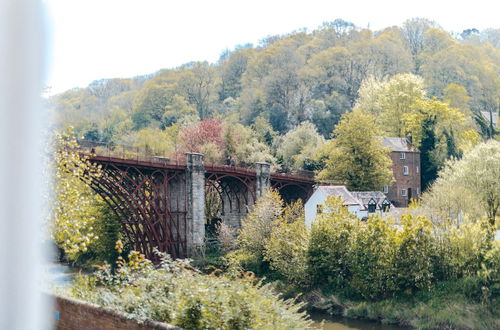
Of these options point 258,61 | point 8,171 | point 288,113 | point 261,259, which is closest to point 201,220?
point 261,259

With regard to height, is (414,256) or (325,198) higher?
(325,198)

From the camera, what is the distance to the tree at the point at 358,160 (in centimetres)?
4747

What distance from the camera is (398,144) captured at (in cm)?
5506

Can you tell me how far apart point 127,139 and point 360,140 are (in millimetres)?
33712

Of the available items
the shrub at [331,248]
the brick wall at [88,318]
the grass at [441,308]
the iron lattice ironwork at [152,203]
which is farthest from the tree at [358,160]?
the brick wall at [88,318]

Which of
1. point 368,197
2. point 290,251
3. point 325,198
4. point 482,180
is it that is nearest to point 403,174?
point 368,197

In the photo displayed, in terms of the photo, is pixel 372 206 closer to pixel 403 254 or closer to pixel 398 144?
pixel 398 144

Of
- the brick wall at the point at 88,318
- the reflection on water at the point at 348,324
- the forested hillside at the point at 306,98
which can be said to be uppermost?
the forested hillside at the point at 306,98

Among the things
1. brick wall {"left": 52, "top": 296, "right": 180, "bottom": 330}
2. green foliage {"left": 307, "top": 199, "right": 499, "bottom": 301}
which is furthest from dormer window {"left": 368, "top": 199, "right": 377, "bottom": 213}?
brick wall {"left": 52, "top": 296, "right": 180, "bottom": 330}

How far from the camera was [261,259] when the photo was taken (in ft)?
117

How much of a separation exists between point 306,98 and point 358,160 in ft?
119

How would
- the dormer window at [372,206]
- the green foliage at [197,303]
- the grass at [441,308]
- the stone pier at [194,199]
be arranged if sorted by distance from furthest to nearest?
the dormer window at [372,206]
the stone pier at [194,199]
the grass at [441,308]
the green foliage at [197,303]

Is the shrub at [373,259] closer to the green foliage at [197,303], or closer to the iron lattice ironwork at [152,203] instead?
the iron lattice ironwork at [152,203]

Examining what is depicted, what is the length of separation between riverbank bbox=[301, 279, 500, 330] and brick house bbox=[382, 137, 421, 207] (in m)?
25.5
